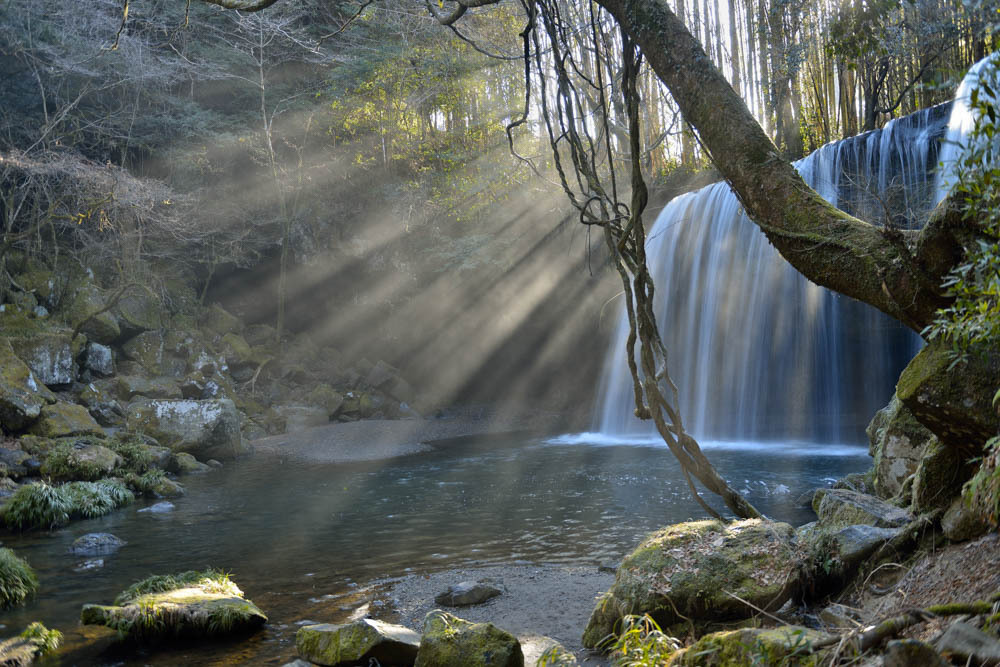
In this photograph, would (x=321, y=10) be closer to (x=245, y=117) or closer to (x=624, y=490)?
(x=245, y=117)

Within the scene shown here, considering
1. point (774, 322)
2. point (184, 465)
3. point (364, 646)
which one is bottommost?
point (184, 465)

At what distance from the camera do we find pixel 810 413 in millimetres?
15492

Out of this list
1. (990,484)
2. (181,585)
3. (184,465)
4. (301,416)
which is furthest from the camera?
(301,416)

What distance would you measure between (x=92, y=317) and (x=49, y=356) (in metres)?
2.12

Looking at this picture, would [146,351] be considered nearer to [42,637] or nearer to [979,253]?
[42,637]

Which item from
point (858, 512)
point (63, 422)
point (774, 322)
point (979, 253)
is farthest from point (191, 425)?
point (979, 253)

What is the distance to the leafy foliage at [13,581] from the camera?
638 cm

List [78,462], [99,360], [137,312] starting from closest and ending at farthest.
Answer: [78,462] → [99,360] → [137,312]

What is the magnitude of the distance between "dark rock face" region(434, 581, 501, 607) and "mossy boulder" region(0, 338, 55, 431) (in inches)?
442

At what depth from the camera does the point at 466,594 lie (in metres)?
6.05

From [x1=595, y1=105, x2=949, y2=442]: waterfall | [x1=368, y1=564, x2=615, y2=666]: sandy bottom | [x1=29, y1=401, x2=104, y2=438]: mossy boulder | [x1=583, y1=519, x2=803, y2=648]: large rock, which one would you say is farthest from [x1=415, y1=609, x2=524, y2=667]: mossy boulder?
[x1=29, y1=401, x2=104, y2=438]: mossy boulder

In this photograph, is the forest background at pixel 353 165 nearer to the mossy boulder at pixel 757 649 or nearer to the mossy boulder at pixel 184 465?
the mossy boulder at pixel 184 465

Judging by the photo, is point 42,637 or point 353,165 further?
→ point 353,165

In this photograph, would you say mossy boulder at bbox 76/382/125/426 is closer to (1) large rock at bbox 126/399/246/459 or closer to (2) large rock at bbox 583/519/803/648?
(1) large rock at bbox 126/399/246/459
